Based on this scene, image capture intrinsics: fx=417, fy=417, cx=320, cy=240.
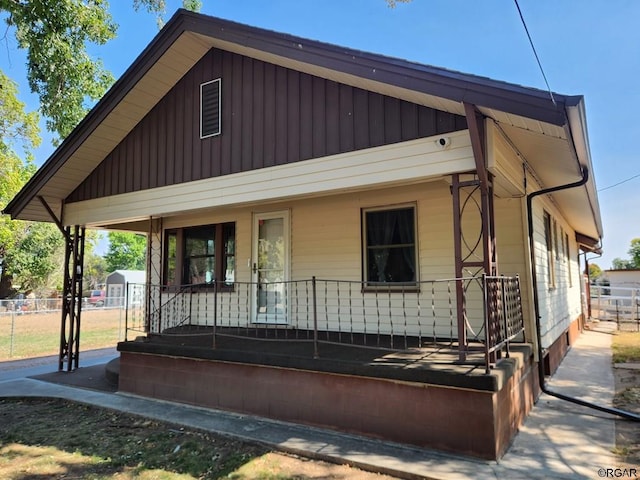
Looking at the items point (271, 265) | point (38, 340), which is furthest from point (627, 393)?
point (38, 340)

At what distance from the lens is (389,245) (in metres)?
6.28

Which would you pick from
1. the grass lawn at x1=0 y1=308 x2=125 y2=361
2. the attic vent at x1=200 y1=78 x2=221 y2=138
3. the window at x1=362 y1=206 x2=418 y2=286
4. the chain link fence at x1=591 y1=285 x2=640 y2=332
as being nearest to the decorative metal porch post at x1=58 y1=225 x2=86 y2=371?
the grass lawn at x1=0 y1=308 x2=125 y2=361

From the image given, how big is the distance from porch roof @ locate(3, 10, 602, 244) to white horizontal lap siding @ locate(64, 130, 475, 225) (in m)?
0.50

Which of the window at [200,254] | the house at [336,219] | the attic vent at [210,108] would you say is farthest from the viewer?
the window at [200,254]

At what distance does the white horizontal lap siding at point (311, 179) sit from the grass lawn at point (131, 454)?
9.50ft

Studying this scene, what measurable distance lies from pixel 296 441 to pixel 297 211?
3.85m

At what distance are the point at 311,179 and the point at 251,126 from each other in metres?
1.39

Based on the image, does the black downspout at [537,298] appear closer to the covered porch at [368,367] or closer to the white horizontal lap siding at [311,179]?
the covered porch at [368,367]

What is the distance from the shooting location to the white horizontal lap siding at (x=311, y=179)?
14.1 feet

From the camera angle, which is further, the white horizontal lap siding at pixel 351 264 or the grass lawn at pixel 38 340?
the grass lawn at pixel 38 340

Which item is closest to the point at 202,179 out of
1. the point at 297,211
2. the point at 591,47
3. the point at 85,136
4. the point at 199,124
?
the point at 199,124

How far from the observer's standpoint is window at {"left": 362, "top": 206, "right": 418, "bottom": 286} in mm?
6117

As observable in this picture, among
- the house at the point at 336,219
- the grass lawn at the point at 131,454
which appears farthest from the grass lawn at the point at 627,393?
the grass lawn at the point at 131,454

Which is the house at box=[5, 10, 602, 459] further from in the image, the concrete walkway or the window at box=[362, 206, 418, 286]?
the concrete walkway
